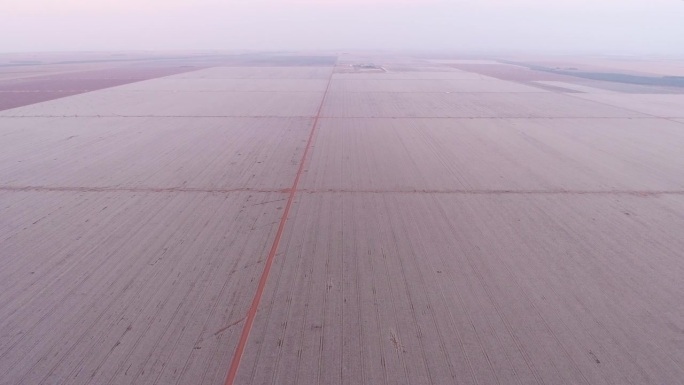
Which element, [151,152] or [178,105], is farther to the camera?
[178,105]

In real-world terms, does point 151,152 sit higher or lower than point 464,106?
lower

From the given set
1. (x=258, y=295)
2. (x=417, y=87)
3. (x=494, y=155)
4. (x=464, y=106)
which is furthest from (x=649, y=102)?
(x=258, y=295)

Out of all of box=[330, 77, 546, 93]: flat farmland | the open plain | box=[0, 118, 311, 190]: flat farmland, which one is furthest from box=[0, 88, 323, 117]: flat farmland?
the open plain

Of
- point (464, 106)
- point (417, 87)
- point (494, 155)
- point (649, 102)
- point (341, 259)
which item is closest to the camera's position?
point (341, 259)

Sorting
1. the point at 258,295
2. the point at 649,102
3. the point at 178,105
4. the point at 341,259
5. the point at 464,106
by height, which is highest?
the point at 649,102

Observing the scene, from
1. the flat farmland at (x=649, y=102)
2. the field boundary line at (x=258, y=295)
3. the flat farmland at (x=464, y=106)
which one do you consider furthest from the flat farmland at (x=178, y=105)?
the flat farmland at (x=649, y=102)

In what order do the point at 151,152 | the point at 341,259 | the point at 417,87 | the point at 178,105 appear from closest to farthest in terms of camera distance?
the point at 341,259 < the point at 151,152 < the point at 178,105 < the point at 417,87

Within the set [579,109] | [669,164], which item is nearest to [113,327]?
[669,164]

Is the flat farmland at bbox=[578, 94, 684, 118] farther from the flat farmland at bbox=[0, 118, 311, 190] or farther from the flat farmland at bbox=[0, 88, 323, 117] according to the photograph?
the flat farmland at bbox=[0, 118, 311, 190]

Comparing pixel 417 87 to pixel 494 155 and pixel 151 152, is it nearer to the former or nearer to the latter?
pixel 494 155
